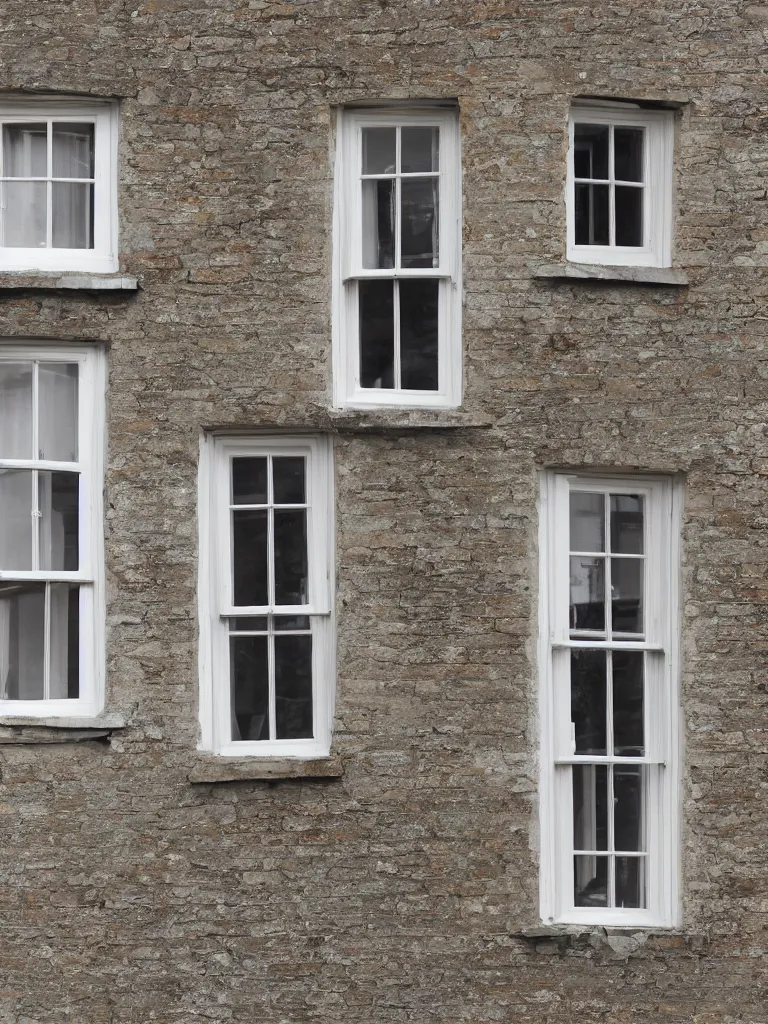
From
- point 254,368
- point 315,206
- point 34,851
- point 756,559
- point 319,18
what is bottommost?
point 34,851

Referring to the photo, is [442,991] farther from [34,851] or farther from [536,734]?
[34,851]

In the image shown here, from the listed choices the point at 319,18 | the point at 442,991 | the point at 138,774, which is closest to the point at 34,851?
the point at 138,774

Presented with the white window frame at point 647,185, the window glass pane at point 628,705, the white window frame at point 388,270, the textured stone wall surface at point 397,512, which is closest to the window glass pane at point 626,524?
the textured stone wall surface at point 397,512

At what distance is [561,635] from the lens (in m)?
12.0

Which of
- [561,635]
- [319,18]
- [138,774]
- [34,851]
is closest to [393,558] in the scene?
[561,635]

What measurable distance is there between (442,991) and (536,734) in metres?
1.92

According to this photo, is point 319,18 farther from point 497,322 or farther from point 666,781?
point 666,781

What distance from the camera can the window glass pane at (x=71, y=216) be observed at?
1221 centimetres

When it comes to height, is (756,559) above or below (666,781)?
above

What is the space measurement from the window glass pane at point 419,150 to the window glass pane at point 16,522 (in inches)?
144

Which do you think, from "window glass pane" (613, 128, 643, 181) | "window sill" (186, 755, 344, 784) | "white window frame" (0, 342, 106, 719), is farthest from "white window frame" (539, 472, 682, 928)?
"white window frame" (0, 342, 106, 719)

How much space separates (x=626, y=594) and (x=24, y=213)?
532 cm

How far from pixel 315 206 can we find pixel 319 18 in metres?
1.39

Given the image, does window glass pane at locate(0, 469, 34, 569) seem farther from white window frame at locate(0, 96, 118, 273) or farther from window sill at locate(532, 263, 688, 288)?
window sill at locate(532, 263, 688, 288)
